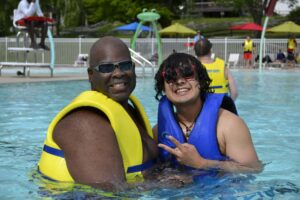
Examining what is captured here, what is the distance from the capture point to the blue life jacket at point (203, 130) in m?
3.38

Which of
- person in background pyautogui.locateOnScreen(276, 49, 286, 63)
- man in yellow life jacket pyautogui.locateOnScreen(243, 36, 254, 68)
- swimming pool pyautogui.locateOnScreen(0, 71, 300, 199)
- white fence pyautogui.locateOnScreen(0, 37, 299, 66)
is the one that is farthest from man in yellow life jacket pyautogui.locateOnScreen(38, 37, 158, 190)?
white fence pyautogui.locateOnScreen(0, 37, 299, 66)

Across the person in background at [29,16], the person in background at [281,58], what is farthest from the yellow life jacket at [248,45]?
the person in background at [29,16]

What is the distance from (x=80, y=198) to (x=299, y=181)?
6.27 feet

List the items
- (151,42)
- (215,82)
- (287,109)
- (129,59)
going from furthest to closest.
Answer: (151,42), (287,109), (215,82), (129,59)

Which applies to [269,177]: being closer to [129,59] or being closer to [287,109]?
[129,59]

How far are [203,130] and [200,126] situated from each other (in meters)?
0.03

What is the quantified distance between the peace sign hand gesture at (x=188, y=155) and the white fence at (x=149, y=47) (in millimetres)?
23565

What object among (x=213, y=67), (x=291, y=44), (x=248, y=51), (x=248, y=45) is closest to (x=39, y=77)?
(x=213, y=67)

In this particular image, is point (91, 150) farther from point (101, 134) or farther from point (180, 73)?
point (180, 73)

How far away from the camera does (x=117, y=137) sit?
281cm

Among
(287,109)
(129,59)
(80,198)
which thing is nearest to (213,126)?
(129,59)

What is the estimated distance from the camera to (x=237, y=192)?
333cm

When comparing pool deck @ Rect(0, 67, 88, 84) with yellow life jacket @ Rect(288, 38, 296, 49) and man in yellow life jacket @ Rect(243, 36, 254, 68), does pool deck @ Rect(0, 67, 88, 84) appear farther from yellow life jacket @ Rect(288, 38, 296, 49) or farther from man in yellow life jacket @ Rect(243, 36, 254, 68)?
yellow life jacket @ Rect(288, 38, 296, 49)

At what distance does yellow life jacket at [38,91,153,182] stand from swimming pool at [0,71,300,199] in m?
0.12
